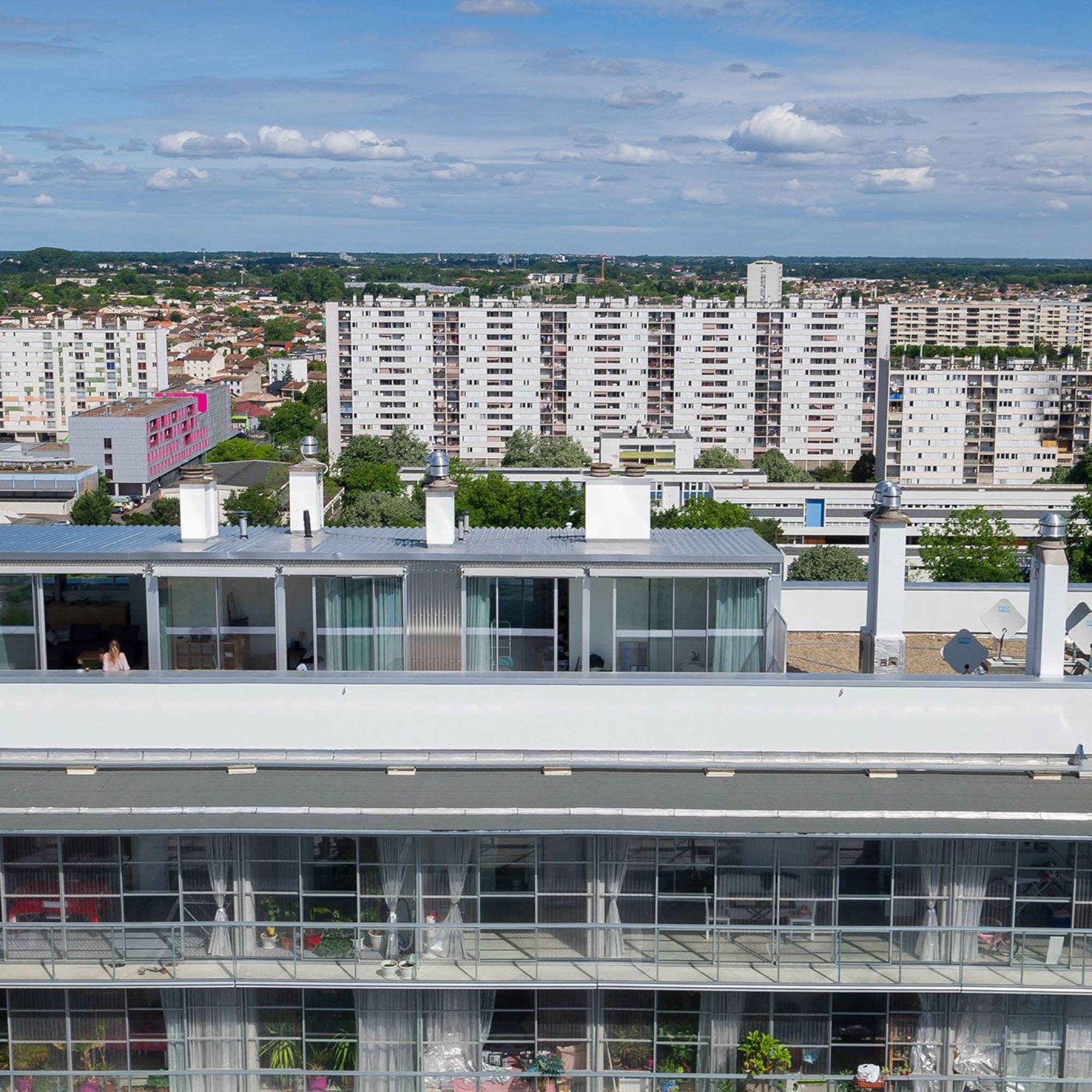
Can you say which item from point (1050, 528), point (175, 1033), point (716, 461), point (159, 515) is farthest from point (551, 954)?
point (716, 461)

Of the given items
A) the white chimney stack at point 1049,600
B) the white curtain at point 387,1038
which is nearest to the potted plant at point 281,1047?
the white curtain at point 387,1038

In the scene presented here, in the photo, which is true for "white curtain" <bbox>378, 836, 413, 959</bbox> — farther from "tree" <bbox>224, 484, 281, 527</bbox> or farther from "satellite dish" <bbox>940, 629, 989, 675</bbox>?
"tree" <bbox>224, 484, 281, 527</bbox>

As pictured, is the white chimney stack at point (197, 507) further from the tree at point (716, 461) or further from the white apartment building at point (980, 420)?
the white apartment building at point (980, 420)

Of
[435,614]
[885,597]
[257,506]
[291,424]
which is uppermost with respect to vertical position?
[885,597]

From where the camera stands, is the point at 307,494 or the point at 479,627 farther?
the point at 307,494

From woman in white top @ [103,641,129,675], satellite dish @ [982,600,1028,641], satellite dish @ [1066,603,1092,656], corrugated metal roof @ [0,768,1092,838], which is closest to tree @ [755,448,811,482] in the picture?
satellite dish @ [982,600,1028,641]

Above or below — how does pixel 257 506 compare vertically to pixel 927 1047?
below

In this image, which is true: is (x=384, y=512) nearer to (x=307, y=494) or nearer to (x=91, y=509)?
(x=91, y=509)
